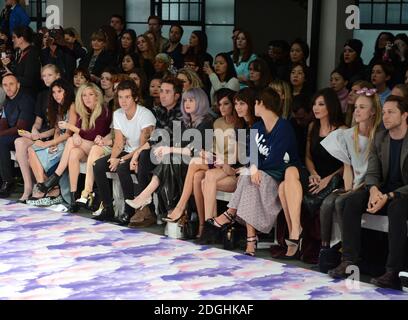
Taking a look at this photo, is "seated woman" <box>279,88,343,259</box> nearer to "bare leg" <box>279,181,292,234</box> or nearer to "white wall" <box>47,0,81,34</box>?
"bare leg" <box>279,181,292,234</box>

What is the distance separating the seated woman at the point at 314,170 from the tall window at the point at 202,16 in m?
6.20

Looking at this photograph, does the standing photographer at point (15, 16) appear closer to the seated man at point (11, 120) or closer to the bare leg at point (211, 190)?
the seated man at point (11, 120)

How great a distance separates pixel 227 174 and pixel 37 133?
240cm

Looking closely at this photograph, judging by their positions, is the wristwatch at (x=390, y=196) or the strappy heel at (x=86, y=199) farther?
the strappy heel at (x=86, y=199)

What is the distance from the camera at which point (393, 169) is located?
6.00 m

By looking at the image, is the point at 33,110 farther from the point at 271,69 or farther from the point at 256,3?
the point at 256,3

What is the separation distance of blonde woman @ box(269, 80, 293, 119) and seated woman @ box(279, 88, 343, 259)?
0.50m

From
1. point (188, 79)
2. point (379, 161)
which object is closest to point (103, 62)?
point (188, 79)

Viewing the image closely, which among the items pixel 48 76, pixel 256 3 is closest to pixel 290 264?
pixel 48 76

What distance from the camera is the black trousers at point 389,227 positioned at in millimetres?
5680

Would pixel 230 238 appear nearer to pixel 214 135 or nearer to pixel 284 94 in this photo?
pixel 214 135

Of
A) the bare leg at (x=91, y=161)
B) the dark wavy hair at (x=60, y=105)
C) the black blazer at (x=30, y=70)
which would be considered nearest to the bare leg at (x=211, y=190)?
the bare leg at (x=91, y=161)

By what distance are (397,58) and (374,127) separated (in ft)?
8.18

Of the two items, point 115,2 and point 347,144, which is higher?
point 115,2
